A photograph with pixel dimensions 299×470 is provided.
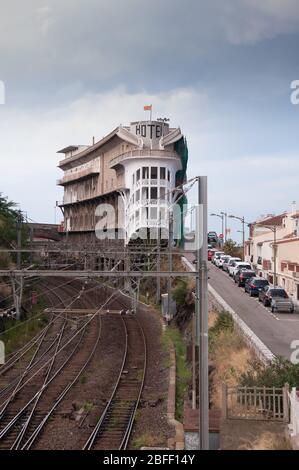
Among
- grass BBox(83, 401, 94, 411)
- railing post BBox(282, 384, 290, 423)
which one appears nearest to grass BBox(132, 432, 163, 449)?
grass BBox(83, 401, 94, 411)

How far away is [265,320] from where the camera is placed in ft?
85.5

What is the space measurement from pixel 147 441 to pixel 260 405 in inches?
120

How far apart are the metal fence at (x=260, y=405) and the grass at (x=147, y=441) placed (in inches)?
79.5

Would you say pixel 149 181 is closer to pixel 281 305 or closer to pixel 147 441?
pixel 281 305

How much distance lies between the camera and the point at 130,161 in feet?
171

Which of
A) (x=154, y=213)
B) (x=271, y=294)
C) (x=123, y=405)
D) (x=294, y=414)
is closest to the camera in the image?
(x=294, y=414)

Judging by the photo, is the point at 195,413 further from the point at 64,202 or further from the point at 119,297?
the point at 64,202

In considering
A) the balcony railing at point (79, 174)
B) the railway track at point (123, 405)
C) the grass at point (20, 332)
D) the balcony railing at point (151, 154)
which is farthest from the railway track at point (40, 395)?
the balcony railing at point (79, 174)

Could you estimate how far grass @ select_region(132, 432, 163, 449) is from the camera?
13422mm

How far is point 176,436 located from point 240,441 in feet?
8.14

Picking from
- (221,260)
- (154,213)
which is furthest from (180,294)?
(221,260)

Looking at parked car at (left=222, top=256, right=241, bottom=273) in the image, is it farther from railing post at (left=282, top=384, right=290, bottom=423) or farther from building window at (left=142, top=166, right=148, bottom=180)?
railing post at (left=282, top=384, right=290, bottom=423)

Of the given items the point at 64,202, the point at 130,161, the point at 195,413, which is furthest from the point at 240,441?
the point at 64,202

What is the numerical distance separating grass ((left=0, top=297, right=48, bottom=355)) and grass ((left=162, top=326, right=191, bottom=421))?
632 centimetres
